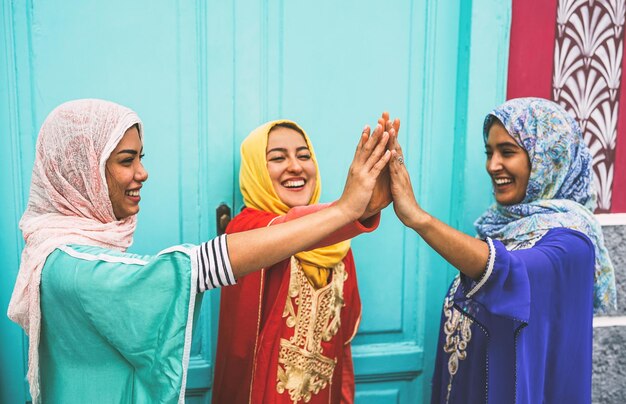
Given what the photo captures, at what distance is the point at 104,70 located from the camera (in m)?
1.92

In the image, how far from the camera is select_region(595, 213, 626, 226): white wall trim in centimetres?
230

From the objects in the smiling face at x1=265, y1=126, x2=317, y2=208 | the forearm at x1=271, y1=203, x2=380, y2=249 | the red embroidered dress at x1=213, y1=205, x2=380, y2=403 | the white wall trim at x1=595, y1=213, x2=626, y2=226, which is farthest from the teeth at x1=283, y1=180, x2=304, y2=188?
the white wall trim at x1=595, y1=213, x2=626, y2=226

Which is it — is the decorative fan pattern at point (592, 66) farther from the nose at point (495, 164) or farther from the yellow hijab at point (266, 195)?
the yellow hijab at point (266, 195)

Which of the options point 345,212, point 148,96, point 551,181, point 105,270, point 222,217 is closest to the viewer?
point 105,270

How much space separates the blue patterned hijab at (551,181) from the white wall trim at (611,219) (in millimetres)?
612

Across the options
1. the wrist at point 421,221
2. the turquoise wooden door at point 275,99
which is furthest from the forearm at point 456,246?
the turquoise wooden door at point 275,99

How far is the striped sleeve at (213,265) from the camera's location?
1178 millimetres

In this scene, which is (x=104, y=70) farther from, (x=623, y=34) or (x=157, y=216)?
(x=623, y=34)

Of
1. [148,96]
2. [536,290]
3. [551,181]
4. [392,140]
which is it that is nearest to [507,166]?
[551,181]

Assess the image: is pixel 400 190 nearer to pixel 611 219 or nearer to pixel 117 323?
pixel 117 323

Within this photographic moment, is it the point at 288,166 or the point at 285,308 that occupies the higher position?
the point at 288,166

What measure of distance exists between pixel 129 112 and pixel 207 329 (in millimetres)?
1024

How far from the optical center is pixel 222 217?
2.08 metres

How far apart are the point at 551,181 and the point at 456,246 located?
0.56 metres
